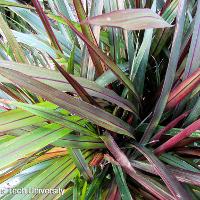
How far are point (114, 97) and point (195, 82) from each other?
0.16 metres

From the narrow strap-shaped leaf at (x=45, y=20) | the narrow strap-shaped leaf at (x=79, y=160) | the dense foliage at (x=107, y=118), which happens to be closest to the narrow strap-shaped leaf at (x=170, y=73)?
the dense foliage at (x=107, y=118)

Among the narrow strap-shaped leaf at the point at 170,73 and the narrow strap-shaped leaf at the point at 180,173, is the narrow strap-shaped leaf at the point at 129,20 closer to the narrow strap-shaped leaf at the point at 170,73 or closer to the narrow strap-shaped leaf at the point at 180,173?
the narrow strap-shaped leaf at the point at 170,73

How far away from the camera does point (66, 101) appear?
Answer: 1.94 feet

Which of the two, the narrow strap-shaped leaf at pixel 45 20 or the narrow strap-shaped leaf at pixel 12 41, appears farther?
the narrow strap-shaped leaf at pixel 12 41

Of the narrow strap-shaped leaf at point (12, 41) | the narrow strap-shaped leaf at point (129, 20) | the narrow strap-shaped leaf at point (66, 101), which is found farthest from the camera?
A: the narrow strap-shaped leaf at point (12, 41)

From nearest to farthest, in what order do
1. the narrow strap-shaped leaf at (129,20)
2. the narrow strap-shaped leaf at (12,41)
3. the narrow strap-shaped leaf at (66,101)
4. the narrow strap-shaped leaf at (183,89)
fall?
1. the narrow strap-shaped leaf at (129,20)
2. the narrow strap-shaped leaf at (66,101)
3. the narrow strap-shaped leaf at (183,89)
4. the narrow strap-shaped leaf at (12,41)

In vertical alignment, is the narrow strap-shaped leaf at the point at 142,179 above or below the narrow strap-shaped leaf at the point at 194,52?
below

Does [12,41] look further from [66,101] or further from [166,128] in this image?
[166,128]

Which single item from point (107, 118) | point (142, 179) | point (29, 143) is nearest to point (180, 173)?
point (142, 179)

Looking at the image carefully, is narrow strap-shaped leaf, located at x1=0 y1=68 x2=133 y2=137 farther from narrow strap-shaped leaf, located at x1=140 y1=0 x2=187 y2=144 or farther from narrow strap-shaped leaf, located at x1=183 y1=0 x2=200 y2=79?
narrow strap-shaped leaf, located at x1=183 y1=0 x2=200 y2=79

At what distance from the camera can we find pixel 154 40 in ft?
2.73

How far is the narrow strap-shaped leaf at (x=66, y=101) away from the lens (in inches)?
21.3

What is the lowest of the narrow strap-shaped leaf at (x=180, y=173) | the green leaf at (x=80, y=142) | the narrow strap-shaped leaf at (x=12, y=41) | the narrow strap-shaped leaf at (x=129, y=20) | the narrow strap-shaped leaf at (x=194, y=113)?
the narrow strap-shaped leaf at (x=180, y=173)

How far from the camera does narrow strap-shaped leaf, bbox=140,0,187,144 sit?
662 millimetres
